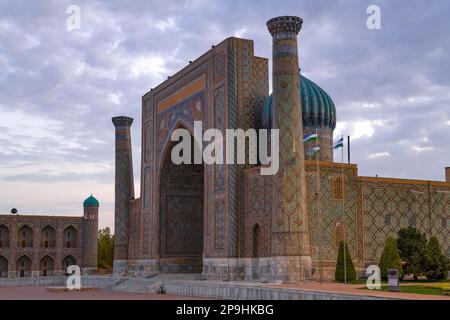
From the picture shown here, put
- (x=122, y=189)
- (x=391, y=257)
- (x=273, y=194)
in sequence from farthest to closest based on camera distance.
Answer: (x=122, y=189) → (x=273, y=194) → (x=391, y=257)

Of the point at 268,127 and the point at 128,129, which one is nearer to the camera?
the point at 268,127

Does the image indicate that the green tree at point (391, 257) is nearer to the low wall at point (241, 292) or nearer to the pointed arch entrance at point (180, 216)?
the low wall at point (241, 292)

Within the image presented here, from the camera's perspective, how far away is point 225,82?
85.4ft

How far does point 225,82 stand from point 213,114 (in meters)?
1.43

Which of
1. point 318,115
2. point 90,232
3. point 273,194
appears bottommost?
point 90,232

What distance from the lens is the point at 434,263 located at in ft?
75.6

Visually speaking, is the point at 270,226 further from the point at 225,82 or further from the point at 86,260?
the point at 86,260

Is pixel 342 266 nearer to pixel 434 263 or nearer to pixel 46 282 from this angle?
pixel 434 263

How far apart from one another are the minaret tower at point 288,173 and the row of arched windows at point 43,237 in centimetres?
3225

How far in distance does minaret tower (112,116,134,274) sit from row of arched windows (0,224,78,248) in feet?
53.5

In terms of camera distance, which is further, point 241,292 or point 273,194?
point 273,194

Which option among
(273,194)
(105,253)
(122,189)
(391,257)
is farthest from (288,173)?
(105,253)

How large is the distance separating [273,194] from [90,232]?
31.9 meters
